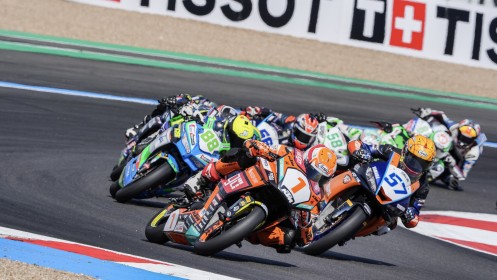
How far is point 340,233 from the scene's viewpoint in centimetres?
974

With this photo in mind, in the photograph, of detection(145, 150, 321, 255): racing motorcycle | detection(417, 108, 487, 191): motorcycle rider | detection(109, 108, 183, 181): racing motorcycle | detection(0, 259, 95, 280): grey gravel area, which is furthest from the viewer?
detection(417, 108, 487, 191): motorcycle rider

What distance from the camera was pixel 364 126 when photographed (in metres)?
19.3

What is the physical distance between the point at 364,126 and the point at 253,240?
34.4 ft

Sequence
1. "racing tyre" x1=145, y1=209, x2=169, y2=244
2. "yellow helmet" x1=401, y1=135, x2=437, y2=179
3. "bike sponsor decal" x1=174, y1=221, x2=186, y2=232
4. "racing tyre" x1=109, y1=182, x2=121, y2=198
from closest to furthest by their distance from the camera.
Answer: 1. "bike sponsor decal" x1=174, y1=221, x2=186, y2=232
2. "racing tyre" x1=145, y1=209, x2=169, y2=244
3. "yellow helmet" x1=401, y1=135, x2=437, y2=179
4. "racing tyre" x1=109, y1=182, x2=121, y2=198

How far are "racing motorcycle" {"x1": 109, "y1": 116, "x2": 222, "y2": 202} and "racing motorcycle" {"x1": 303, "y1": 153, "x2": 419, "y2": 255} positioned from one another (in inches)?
48.4

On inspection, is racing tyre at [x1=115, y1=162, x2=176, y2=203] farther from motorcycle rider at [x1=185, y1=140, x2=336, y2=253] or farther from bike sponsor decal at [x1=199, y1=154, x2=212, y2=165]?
motorcycle rider at [x1=185, y1=140, x2=336, y2=253]

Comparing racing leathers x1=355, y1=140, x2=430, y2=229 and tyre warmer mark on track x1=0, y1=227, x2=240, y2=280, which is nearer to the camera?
tyre warmer mark on track x1=0, y1=227, x2=240, y2=280

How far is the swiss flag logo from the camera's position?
24688 mm

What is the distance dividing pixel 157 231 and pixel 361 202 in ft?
6.62

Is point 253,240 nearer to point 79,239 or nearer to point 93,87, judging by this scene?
point 79,239

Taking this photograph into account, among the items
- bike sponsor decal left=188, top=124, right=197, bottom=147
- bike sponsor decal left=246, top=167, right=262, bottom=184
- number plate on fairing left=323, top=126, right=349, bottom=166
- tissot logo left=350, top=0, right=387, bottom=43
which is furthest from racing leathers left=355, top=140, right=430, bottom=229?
tissot logo left=350, top=0, right=387, bottom=43

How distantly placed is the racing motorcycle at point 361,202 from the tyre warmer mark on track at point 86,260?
2.22 m

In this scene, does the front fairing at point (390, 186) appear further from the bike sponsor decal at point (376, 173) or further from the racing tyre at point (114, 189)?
the racing tyre at point (114, 189)

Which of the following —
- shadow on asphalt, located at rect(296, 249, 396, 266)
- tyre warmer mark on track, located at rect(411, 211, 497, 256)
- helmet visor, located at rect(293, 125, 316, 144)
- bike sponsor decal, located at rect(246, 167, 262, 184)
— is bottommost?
tyre warmer mark on track, located at rect(411, 211, 497, 256)
